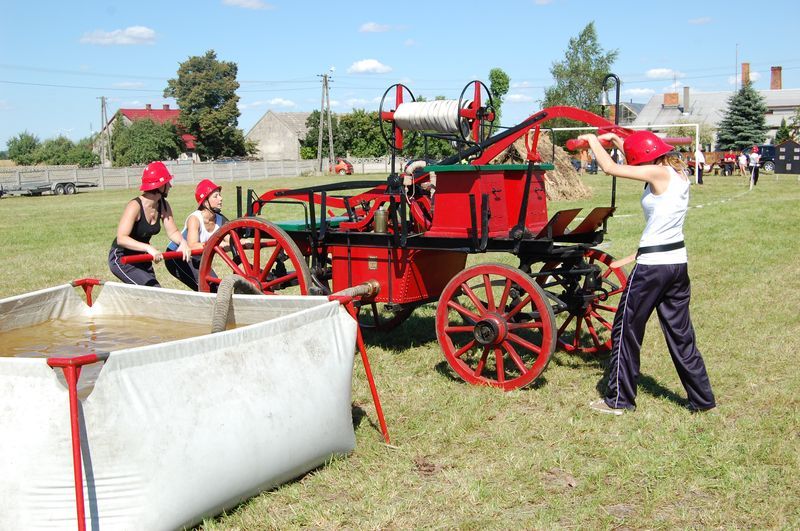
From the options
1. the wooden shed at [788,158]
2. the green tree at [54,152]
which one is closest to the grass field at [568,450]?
the wooden shed at [788,158]

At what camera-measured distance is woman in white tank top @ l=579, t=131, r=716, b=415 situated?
5051mm

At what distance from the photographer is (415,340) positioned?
7.55 meters

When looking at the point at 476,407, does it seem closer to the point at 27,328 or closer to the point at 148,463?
the point at 148,463

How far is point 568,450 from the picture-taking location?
477 centimetres

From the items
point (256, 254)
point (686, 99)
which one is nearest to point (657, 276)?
point (256, 254)

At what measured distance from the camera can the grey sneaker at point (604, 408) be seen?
532 cm

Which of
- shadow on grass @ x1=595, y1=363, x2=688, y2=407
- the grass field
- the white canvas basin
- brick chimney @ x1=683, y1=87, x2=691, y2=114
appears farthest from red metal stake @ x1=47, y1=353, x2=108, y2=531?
brick chimney @ x1=683, y1=87, x2=691, y2=114

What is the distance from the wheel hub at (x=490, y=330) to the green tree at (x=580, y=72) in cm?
6919

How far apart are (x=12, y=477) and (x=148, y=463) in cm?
53

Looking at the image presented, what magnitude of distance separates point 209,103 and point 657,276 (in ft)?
259

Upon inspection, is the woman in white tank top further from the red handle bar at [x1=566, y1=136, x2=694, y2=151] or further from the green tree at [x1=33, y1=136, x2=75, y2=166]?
the green tree at [x1=33, y1=136, x2=75, y2=166]

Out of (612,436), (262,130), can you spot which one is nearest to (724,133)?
(262,130)

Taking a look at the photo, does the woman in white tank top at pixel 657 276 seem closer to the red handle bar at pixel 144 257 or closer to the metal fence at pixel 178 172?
the red handle bar at pixel 144 257

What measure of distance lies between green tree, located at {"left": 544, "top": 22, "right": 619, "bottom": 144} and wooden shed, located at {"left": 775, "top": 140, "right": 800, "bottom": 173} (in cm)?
3088
